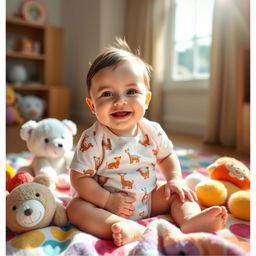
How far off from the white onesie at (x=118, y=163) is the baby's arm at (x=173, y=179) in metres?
0.05

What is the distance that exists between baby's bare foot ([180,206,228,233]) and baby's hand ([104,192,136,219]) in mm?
138

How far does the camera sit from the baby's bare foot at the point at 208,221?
0.63 m

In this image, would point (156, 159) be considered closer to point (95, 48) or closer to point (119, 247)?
point (119, 247)

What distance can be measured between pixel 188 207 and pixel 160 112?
2.30 m

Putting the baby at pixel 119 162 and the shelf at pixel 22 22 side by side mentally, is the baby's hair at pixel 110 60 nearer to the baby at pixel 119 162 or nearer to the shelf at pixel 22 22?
the baby at pixel 119 162

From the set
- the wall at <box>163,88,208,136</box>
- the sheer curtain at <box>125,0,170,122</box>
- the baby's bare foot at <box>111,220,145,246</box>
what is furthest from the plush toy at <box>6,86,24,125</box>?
the baby's bare foot at <box>111,220,145,246</box>

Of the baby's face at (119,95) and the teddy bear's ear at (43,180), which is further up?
the baby's face at (119,95)

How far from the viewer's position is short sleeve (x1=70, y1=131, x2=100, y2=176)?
0.73m

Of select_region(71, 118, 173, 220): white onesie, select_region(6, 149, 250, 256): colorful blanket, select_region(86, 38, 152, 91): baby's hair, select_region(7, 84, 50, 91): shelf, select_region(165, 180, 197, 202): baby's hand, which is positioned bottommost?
select_region(6, 149, 250, 256): colorful blanket

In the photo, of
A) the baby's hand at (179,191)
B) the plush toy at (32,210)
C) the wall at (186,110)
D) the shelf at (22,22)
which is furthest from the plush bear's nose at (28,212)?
the shelf at (22,22)

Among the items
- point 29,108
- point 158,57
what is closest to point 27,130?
point 158,57

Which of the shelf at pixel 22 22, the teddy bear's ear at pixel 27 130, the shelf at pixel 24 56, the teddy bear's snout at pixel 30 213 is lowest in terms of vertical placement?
the teddy bear's snout at pixel 30 213

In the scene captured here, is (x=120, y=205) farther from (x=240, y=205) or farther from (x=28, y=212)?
(x=240, y=205)

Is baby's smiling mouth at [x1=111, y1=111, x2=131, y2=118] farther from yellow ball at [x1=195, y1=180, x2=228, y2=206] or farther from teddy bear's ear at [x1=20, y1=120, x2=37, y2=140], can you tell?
teddy bear's ear at [x1=20, y1=120, x2=37, y2=140]
